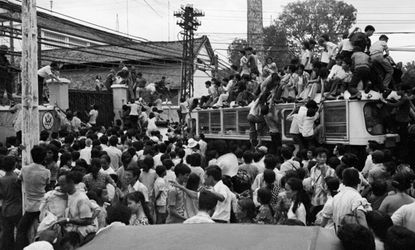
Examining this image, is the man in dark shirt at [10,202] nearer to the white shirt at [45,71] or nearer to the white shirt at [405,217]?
the white shirt at [405,217]

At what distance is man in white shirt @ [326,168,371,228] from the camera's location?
17.4ft

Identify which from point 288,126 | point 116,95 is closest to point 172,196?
point 288,126

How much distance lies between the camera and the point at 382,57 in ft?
37.4

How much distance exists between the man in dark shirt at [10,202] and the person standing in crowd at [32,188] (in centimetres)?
31

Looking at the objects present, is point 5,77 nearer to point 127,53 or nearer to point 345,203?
point 345,203

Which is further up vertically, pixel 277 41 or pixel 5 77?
pixel 277 41

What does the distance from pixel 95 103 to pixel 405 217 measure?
18655 millimetres

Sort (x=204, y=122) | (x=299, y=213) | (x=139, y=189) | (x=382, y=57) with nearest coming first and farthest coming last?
1. (x=299, y=213)
2. (x=139, y=189)
3. (x=382, y=57)
4. (x=204, y=122)

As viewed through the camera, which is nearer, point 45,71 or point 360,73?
point 360,73

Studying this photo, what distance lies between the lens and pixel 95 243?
11.3 ft

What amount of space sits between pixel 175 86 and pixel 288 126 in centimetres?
2797

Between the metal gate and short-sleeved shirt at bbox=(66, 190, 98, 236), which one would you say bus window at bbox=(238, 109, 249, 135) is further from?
short-sleeved shirt at bbox=(66, 190, 98, 236)

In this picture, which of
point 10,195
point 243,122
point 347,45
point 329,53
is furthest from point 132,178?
point 329,53

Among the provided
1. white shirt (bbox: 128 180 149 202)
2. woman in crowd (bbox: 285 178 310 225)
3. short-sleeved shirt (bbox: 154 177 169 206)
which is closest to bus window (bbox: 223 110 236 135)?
short-sleeved shirt (bbox: 154 177 169 206)
